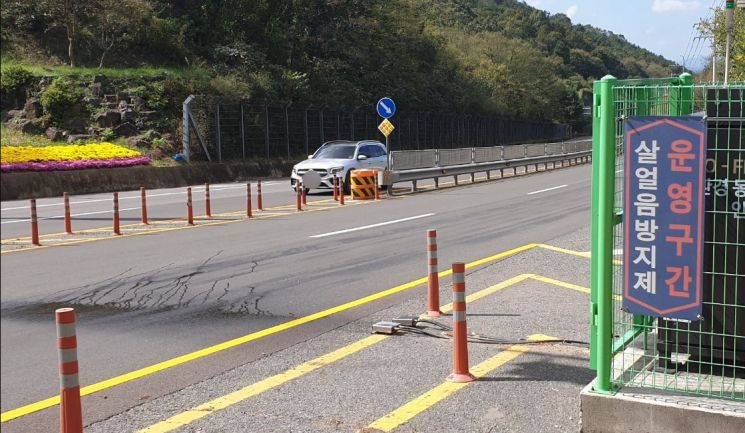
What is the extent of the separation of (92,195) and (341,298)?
18831 mm

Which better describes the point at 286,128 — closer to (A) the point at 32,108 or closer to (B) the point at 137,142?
(B) the point at 137,142

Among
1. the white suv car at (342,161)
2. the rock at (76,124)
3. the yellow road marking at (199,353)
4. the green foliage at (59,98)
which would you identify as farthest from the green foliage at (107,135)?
the yellow road marking at (199,353)

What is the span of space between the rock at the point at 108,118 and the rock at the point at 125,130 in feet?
1.00

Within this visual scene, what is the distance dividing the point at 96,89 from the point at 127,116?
183 cm

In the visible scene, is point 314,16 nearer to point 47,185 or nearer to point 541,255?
point 47,185

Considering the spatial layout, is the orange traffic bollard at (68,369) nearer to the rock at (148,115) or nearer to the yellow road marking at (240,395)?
the yellow road marking at (240,395)

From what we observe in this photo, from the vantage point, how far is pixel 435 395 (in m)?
5.26

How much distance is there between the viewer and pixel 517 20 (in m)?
152

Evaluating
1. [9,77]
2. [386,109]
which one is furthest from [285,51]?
[9,77]

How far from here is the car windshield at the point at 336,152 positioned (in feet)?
80.8

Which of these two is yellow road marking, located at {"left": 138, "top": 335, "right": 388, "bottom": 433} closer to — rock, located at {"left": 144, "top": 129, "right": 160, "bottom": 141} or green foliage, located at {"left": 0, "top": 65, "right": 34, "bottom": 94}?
green foliage, located at {"left": 0, "top": 65, "right": 34, "bottom": 94}

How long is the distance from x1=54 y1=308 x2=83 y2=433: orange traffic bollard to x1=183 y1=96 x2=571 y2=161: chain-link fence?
3216 centimetres

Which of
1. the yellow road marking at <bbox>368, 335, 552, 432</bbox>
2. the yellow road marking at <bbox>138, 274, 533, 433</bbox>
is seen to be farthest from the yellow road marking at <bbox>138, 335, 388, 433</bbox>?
the yellow road marking at <bbox>368, 335, 552, 432</bbox>

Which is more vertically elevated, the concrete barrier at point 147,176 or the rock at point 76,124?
the rock at point 76,124
